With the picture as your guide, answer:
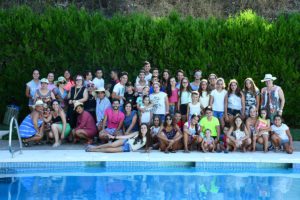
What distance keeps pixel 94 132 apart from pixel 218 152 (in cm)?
283

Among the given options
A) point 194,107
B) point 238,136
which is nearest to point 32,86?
point 194,107

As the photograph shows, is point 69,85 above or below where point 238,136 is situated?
above

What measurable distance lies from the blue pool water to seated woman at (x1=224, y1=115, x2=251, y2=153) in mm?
894

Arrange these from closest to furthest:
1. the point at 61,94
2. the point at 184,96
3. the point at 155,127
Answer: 1. the point at 155,127
2. the point at 184,96
3. the point at 61,94

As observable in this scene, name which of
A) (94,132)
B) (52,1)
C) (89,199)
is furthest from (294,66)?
(52,1)

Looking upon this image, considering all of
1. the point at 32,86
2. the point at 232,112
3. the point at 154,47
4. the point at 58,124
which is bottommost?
the point at 58,124

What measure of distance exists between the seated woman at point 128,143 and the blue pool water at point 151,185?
35.1 inches

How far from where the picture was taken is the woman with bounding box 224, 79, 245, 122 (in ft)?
41.8

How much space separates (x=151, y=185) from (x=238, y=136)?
259 centimetres

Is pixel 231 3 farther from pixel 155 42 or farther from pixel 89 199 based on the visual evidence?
pixel 89 199

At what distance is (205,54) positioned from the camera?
15.0m

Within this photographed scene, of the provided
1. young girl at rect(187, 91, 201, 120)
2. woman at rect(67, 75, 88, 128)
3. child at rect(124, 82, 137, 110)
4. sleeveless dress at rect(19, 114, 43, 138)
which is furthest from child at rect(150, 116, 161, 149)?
sleeveless dress at rect(19, 114, 43, 138)

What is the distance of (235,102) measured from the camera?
12766mm

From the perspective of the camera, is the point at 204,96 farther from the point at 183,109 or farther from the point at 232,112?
the point at 232,112
